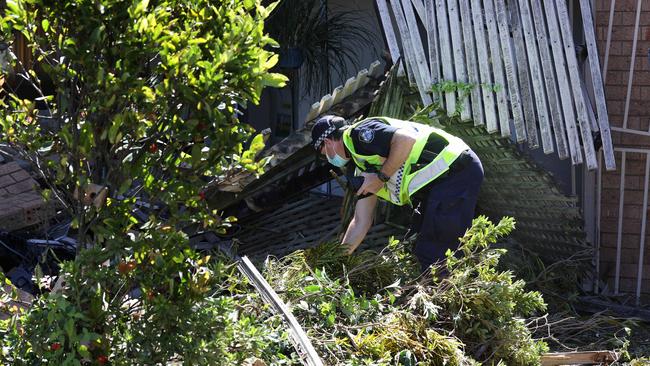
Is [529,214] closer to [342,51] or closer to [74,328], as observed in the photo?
[342,51]

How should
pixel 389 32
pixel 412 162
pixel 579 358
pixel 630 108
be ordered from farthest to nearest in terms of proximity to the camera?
pixel 630 108 → pixel 389 32 → pixel 412 162 → pixel 579 358

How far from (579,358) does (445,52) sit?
247cm

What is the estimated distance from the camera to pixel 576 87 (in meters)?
7.20

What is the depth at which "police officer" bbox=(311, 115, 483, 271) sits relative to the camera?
20.3 feet

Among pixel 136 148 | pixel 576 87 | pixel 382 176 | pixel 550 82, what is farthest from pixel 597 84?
pixel 136 148

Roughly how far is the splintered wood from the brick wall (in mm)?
411

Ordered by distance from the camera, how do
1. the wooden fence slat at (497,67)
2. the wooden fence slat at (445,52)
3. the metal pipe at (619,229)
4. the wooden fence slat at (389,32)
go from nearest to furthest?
1. the wooden fence slat at (497,67)
2. the wooden fence slat at (445,52)
3. the wooden fence slat at (389,32)
4. the metal pipe at (619,229)

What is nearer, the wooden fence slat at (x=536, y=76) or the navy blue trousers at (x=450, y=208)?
the navy blue trousers at (x=450, y=208)

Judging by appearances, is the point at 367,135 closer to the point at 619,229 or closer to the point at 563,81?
the point at 563,81

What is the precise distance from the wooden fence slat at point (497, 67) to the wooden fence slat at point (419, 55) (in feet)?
1.48

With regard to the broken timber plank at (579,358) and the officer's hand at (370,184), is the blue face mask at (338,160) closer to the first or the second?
the officer's hand at (370,184)

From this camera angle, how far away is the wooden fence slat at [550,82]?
7.16 metres

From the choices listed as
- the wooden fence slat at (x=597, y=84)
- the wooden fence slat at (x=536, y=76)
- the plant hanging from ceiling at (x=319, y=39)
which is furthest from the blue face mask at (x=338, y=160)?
the plant hanging from ceiling at (x=319, y=39)

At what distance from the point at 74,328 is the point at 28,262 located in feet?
11.6
